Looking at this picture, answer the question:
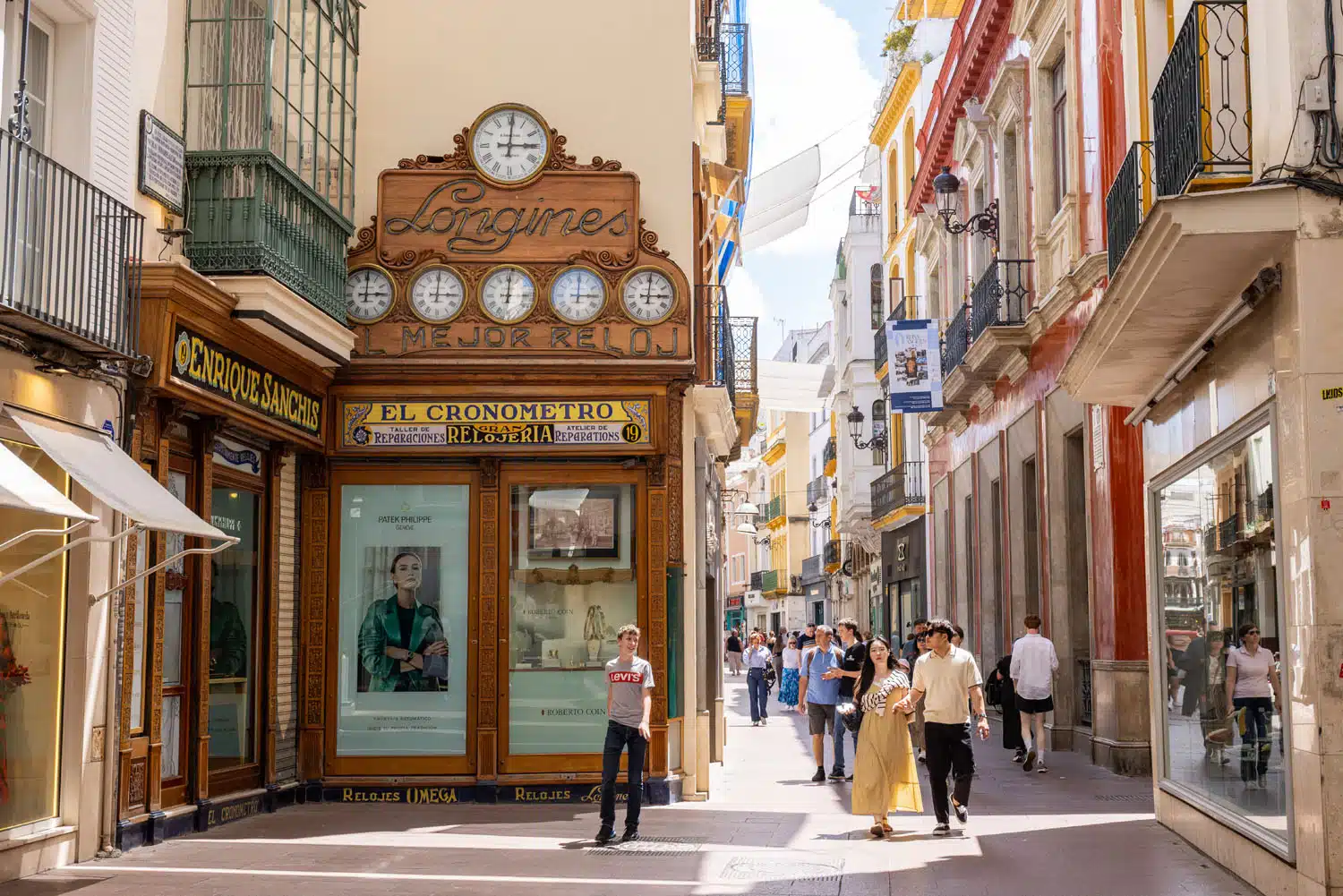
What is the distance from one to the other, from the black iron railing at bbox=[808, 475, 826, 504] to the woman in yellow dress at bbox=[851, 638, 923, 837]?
5156 cm

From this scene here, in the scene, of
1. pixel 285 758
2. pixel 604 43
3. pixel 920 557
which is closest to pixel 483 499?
pixel 285 758

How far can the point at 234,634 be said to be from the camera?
46.6 feet

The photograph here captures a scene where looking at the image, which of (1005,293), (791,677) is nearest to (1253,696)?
(1005,293)

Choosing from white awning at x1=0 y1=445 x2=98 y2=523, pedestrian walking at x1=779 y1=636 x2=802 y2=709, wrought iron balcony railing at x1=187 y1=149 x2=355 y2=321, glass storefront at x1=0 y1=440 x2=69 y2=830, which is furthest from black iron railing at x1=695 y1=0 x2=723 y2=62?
pedestrian walking at x1=779 y1=636 x2=802 y2=709

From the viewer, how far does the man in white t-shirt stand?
60.1 ft

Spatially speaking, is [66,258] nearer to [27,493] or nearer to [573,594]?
[27,493]

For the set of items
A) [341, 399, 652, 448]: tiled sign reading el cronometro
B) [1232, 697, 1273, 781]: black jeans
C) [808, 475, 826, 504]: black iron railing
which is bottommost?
[1232, 697, 1273, 781]: black jeans

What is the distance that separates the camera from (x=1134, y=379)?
42.9ft

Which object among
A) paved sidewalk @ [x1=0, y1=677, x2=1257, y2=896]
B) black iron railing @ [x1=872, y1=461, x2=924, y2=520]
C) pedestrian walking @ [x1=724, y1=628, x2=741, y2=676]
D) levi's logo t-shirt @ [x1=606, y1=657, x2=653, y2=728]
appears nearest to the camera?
paved sidewalk @ [x1=0, y1=677, x2=1257, y2=896]

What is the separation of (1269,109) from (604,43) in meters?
8.40

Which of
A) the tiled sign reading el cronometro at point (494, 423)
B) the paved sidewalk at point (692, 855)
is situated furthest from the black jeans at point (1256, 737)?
the tiled sign reading el cronometro at point (494, 423)

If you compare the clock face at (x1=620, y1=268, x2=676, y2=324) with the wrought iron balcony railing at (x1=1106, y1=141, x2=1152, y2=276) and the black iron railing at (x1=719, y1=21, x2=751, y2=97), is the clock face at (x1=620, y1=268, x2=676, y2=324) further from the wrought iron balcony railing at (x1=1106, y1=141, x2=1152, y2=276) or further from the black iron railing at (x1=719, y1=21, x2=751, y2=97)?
the black iron railing at (x1=719, y1=21, x2=751, y2=97)

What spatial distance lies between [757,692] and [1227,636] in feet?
60.3

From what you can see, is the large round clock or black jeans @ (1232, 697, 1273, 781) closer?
black jeans @ (1232, 697, 1273, 781)
